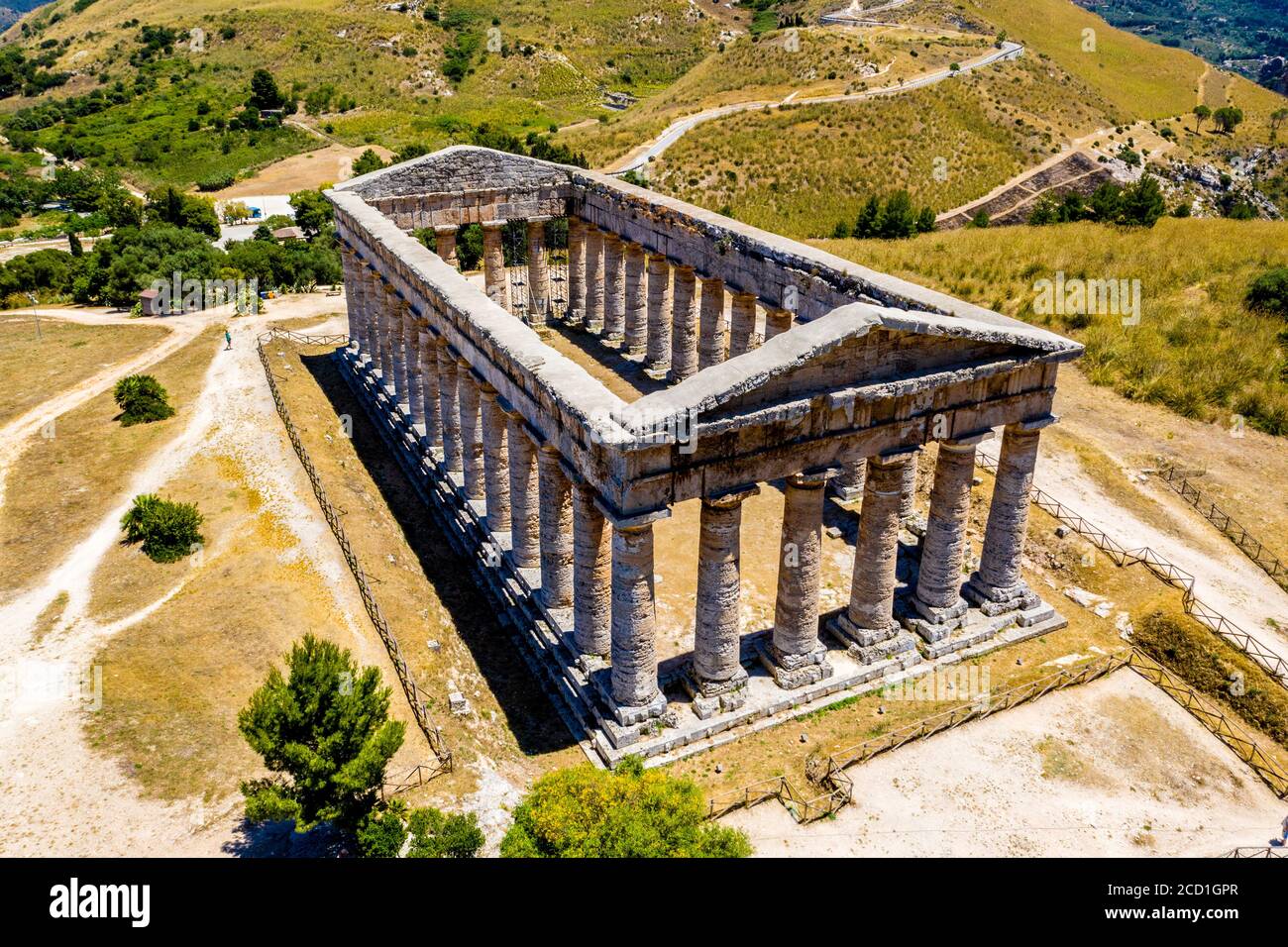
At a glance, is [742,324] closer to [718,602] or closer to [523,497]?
[523,497]

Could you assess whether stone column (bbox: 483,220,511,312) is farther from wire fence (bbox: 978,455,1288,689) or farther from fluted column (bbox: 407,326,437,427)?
wire fence (bbox: 978,455,1288,689)

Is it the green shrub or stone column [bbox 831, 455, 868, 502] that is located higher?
stone column [bbox 831, 455, 868, 502]

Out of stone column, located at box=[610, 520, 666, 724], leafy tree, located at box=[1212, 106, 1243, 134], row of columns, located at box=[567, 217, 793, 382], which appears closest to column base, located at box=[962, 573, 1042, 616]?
stone column, located at box=[610, 520, 666, 724]

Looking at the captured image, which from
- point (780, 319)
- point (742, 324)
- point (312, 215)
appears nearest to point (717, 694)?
point (780, 319)

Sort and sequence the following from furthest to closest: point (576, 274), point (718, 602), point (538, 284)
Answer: point (576, 274), point (538, 284), point (718, 602)

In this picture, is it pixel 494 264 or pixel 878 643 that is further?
pixel 494 264

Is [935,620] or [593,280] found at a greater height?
[593,280]

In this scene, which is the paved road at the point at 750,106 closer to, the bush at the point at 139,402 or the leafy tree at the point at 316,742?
the bush at the point at 139,402
